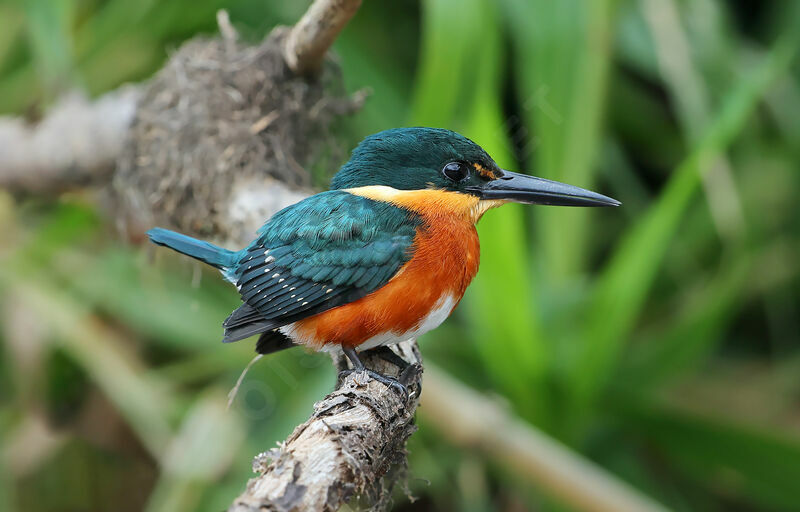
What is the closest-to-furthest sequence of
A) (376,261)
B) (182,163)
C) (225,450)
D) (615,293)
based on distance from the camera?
(376,261) → (182,163) → (615,293) → (225,450)

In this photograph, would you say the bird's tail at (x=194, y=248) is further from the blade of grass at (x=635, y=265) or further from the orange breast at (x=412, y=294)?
the blade of grass at (x=635, y=265)

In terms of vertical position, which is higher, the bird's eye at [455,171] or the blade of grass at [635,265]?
the bird's eye at [455,171]

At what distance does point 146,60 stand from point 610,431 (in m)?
2.45

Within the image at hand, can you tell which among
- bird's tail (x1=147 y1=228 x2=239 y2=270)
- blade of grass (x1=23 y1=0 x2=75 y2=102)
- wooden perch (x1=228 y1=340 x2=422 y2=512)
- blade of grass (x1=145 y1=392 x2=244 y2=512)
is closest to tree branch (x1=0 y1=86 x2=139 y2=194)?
blade of grass (x1=23 y1=0 x2=75 y2=102)

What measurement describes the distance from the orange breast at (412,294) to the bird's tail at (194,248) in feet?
0.85

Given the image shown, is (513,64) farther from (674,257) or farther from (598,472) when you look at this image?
(598,472)

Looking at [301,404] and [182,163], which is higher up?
[182,163]

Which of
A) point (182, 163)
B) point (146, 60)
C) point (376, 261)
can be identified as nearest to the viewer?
point (376, 261)

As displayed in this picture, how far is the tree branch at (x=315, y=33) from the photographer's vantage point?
204cm

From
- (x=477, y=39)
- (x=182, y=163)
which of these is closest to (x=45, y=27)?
(x=182, y=163)

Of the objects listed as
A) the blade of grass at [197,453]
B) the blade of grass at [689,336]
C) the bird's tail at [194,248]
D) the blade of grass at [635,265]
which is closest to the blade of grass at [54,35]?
the bird's tail at [194,248]

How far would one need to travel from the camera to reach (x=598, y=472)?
103 inches

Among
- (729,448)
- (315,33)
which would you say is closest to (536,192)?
(315,33)

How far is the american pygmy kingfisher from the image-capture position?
186cm
